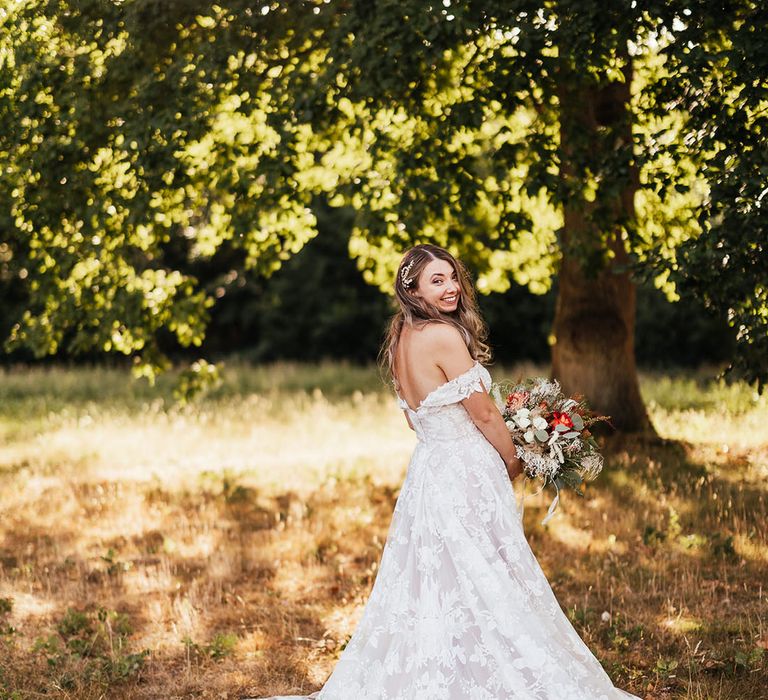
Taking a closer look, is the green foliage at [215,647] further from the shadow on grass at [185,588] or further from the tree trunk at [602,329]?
the tree trunk at [602,329]

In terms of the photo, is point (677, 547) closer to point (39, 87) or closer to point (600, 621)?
point (600, 621)

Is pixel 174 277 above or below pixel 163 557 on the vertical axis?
above

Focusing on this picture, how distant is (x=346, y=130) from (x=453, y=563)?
5.52 metres

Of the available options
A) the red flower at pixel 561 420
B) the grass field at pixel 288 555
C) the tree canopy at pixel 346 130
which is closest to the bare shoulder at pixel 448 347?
the red flower at pixel 561 420

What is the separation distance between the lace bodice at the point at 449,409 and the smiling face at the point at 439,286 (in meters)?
0.32

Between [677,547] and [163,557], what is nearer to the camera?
[677,547]

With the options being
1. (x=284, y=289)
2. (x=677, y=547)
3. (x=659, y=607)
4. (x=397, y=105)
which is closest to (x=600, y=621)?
(x=659, y=607)

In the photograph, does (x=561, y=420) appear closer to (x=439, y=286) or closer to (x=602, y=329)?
(x=439, y=286)

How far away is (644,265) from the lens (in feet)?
22.9

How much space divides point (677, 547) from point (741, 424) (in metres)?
4.97

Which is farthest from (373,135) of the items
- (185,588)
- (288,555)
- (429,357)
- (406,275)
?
(429,357)

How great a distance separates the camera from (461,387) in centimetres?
427

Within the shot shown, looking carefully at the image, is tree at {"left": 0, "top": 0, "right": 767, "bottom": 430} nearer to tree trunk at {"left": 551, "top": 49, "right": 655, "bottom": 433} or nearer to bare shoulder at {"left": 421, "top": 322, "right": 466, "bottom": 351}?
tree trunk at {"left": 551, "top": 49, "right": 655, "bottom": 433}

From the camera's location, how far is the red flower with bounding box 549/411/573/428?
442 cm
